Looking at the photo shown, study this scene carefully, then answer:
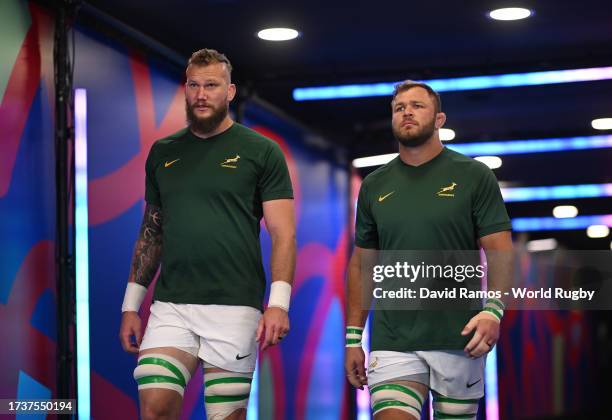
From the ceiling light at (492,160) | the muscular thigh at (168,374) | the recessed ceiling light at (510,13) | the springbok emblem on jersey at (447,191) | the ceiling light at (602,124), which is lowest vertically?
the muscular thigh at (168,374)

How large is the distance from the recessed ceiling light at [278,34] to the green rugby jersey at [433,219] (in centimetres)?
270

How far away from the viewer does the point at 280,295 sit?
12.6ft

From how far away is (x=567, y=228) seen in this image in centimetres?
1409

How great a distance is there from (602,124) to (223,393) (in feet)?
21.0

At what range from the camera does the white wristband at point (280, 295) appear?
3811 mm

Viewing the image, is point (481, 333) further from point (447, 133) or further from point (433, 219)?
point (447, 133)

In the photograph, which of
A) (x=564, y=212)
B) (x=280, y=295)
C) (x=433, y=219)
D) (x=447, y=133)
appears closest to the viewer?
(x=280, y=295)

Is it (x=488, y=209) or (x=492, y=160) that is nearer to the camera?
(x=488, y=209)

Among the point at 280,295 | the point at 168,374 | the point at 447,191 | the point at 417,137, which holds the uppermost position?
the point at 417,137

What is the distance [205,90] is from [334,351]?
633cm

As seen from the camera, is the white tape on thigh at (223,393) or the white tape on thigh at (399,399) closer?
the white tape on thigh at (223,393)

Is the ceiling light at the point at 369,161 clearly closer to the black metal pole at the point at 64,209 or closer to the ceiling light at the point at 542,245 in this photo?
Answer: the black metal pole at the point at 64,209

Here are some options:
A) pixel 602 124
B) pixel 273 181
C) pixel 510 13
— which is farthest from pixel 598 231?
pixel 273 181

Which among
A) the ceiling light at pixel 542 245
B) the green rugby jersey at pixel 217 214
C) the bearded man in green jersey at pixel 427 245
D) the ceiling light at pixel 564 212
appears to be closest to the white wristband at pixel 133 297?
the green rugby jersey at pixel 217 214
